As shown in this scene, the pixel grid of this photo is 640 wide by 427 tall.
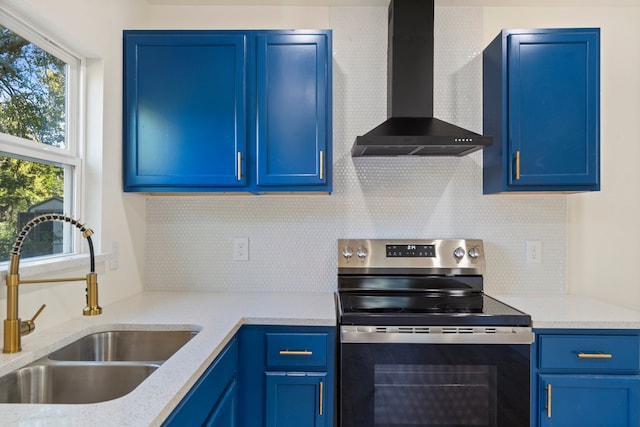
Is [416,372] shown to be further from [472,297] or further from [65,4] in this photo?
[65,4]

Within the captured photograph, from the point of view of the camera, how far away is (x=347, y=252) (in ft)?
7.09

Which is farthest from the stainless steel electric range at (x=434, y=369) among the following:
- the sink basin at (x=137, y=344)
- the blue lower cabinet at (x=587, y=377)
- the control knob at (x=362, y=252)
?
the sink basin at (x=137, y=344)

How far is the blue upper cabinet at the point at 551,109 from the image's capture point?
1.92 metres

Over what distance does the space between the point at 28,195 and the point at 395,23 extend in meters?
1.81

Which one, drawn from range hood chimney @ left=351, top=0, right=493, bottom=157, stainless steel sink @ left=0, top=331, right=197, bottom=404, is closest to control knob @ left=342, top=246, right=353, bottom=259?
range hood chimney @ left=351, top=0, right=493, bottom=157

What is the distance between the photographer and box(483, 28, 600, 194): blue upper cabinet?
1915mm

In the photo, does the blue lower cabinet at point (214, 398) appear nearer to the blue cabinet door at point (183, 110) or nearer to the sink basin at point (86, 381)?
the sink basin at point (86, 381)

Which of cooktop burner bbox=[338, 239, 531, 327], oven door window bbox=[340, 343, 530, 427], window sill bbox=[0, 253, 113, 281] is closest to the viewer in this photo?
window sill bbox=[0, 253, 113, 281]

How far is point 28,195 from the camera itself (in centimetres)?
146

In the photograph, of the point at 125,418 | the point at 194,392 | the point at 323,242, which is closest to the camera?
the point at 125,418

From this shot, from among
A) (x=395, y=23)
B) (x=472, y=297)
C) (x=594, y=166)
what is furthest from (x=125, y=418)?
(x=594, y=166)

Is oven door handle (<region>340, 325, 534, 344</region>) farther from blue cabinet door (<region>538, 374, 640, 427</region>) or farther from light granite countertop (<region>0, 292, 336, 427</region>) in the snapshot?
blue cabinet door (<region>538, 374, 640, 427</region>)

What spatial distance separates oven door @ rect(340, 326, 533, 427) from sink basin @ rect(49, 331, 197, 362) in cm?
69

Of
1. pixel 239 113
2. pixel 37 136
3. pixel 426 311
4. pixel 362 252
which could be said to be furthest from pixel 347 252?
pixel 37 136
